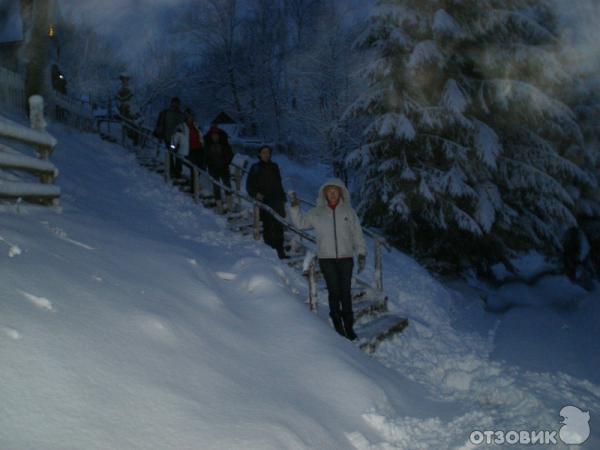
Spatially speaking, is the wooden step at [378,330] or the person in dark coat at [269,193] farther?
the person in dark coat at [269,193]

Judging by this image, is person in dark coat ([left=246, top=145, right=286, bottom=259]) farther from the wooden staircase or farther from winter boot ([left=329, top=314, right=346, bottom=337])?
winter boot ([left=329, top=314, right=346, bottom=337])

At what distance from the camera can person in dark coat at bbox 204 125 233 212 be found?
38.4ft

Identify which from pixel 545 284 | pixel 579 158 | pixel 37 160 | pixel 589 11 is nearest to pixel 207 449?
pixel 37 160

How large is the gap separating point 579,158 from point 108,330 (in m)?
19.8

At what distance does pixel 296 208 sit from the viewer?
257 inches

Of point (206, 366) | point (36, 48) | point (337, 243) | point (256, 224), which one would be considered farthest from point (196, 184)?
point (206, 366)

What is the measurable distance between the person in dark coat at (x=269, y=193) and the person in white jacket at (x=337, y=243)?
307 centimetres

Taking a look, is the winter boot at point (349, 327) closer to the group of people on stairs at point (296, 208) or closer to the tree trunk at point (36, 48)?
the group of people on stairs at point (296, 208)

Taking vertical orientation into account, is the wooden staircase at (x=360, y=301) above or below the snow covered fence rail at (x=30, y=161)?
below

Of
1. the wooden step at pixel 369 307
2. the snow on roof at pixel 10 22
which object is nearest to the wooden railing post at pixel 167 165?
the wooden step at pixel 369 307

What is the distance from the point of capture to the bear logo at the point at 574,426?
419 cm

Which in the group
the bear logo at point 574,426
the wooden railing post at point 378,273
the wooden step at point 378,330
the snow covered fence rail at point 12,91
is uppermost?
the snow covered fence rail at point 12,91

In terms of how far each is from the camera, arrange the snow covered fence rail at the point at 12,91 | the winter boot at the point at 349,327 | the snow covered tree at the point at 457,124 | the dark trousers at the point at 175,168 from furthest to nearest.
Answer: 1. the snow covered fence rail at the point at 12,91
2. the dark trousers at the point at 175,168
3. the snow covered tree at the point at 457,124
4. the winter boot at the point at 349,327

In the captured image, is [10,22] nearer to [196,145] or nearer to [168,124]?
[168,124]
